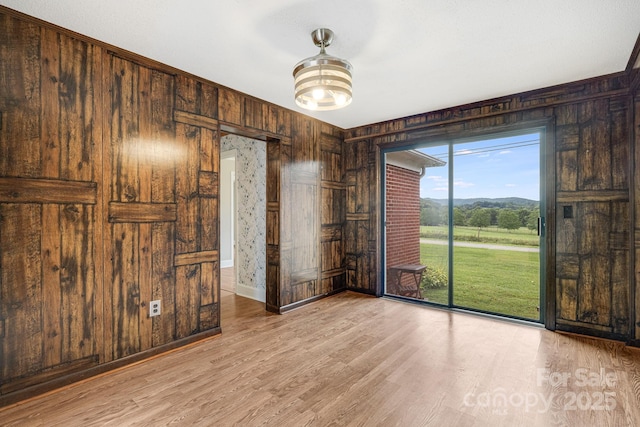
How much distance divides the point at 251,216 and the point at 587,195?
4.11 meters

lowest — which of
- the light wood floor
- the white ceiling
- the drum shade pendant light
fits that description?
the light wood floor

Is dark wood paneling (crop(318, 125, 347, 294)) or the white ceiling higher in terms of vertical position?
the white ceiling

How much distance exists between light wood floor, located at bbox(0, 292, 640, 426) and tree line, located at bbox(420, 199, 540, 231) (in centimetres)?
123

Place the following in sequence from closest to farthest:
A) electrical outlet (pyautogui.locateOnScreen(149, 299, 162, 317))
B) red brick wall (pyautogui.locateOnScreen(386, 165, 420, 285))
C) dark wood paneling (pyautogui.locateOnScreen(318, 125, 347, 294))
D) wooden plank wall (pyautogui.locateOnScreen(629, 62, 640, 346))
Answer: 1. electrical outlet (pyautogui.locateOnScreen(149, 299, 162, 317))
2. wooden plank wall (pyautogui.locateOnScreen(629, 62, 640, 346))
3. dark wood paneling (pyautogui.locateOnScreen(318, 125, 347, 294))
4. red brick wall (pyautogui.locateOnScreen(386, 165, 420, 285))

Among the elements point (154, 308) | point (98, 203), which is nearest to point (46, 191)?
point (98, 203)

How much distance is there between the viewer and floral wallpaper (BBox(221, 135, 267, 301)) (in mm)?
4438

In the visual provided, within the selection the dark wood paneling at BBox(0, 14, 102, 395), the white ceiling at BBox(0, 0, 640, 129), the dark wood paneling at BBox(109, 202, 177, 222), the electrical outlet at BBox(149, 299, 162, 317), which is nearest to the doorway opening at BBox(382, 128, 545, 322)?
the white ceiling at BBox(0, 0, 640, 129)

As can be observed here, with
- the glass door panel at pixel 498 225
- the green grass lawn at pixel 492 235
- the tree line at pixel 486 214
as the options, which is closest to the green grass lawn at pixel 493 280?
the glass door panel at pixel 498 225

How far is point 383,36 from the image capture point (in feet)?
7.44

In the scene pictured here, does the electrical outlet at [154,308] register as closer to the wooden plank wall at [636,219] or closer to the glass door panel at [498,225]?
the glass door panel at [498,225]

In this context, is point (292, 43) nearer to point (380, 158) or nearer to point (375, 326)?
point (380, 158)

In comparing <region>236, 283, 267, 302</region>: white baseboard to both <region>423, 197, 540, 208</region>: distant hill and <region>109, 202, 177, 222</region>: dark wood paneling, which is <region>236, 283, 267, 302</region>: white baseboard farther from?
<region>423, 197, 540, 208</region>: distant hill

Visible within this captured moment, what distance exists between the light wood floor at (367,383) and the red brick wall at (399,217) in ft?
5.03

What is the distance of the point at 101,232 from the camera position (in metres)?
2.37
